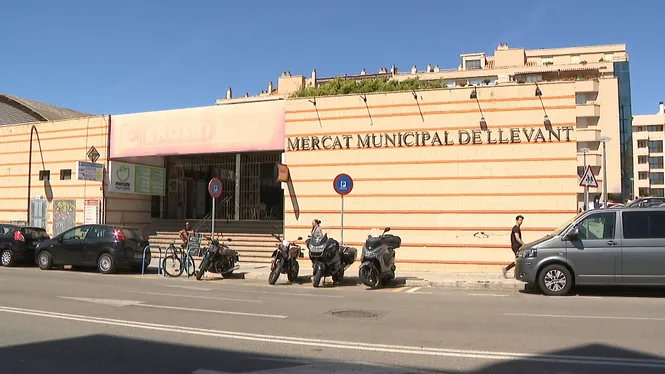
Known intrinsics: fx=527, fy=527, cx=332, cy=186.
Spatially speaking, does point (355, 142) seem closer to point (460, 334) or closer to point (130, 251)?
point (130, 251)

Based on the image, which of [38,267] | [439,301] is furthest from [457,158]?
[38,267]

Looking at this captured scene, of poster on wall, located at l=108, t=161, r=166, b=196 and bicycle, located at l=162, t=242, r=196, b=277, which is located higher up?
poster on wall, located at l=108, t=161, r=166, b=196

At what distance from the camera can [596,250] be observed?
11797 mm

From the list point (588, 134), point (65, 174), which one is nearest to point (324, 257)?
point (65, 174)

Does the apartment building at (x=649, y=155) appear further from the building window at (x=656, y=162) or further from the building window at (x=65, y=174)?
the building window at (x=65, y=174)

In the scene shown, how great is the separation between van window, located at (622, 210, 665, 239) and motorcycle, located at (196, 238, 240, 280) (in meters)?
10.6

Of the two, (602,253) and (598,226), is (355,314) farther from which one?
(598,226)

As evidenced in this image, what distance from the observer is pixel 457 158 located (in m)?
17.3

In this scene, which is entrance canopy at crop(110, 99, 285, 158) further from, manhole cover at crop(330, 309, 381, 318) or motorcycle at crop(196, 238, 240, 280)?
manhole cover at crop(330, 309, 381, 318)

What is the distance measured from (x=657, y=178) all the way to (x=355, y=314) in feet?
Result: 315

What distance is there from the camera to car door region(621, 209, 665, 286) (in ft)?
37.6

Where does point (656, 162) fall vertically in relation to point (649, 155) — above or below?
below

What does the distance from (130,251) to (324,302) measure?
29.7ft

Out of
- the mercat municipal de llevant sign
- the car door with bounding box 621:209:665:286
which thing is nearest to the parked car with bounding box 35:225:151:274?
the mercat municipal de llevant sign
